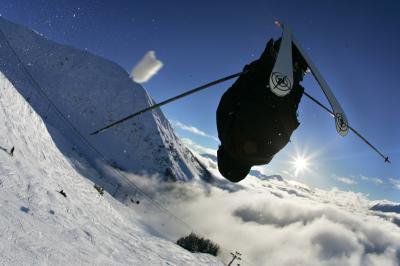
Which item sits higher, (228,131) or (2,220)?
(228,131)

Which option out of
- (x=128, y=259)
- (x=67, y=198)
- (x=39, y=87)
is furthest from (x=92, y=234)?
(x=39, y=87)

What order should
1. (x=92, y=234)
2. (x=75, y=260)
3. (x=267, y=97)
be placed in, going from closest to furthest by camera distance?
(x=267, y=97)
(x=75, y=260)
(x=92, y=234)

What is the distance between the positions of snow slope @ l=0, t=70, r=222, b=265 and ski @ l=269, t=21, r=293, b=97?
4.88m

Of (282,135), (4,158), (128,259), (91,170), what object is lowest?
(128,259)

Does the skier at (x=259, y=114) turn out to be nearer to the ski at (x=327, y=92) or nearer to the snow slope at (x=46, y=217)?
the ski at (x=327, y=92)

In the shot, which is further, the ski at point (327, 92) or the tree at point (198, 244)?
the tree at point (198, 244)

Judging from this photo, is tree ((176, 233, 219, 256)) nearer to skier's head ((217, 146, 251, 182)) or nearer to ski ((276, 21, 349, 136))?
skier's head ((217, 146, 251, 182))

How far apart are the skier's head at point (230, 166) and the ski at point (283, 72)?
6.80 feet

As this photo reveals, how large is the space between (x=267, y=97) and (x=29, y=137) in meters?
10.2

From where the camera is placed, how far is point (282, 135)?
5.41 metres

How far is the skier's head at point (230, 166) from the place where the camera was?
6121 millimetres

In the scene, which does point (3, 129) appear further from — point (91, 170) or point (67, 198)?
point (91, 170)

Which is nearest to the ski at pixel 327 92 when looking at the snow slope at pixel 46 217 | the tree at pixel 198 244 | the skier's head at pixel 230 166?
the skier's head at pixel 230 166

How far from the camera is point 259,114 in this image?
16.9ft
